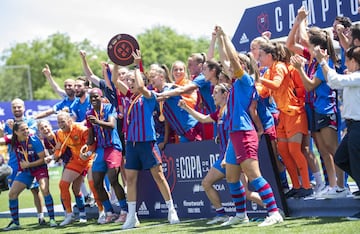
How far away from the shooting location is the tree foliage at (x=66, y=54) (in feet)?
269

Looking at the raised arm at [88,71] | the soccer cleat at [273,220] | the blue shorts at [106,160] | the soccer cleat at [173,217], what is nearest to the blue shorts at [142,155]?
the soccer cleat at [173,217]

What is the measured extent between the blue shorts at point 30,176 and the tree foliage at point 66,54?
68451mm

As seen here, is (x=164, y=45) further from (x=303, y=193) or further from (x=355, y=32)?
(x=355, y=32)

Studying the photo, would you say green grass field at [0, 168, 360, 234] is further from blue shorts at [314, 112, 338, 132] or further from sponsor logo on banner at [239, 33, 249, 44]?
sponsor logo on banner at [239, 33, 249, 44]

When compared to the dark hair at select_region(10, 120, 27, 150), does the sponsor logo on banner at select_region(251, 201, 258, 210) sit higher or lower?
lower

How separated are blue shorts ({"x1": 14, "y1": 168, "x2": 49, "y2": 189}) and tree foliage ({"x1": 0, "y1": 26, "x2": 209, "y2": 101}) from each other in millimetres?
68451

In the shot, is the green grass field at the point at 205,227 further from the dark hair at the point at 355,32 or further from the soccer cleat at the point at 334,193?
the dark hair at the point at 355,32

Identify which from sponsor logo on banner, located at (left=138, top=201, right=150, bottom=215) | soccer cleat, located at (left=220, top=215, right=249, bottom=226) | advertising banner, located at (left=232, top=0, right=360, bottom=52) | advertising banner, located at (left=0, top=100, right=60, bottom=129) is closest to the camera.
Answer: soccer cleat, located at (left=220, top=215, right=249, bottom=226)

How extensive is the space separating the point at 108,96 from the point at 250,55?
2958 mm

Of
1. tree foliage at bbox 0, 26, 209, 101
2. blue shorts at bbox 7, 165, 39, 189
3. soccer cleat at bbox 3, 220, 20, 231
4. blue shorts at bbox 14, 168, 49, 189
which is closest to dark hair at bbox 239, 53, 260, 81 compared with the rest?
blue shorts at bbox 14, 168, 49, 189

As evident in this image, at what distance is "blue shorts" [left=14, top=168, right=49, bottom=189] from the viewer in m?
11.8

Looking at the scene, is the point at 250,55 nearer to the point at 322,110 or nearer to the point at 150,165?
the point at 322,110

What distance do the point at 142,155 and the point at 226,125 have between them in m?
1.63

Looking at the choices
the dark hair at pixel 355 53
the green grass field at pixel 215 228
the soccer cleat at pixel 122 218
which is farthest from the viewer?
the soccer cleat at pixel 122 218
